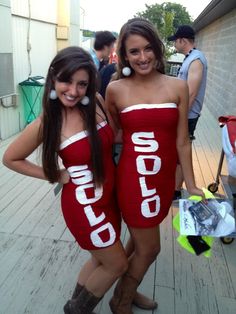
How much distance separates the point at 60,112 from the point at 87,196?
41cm

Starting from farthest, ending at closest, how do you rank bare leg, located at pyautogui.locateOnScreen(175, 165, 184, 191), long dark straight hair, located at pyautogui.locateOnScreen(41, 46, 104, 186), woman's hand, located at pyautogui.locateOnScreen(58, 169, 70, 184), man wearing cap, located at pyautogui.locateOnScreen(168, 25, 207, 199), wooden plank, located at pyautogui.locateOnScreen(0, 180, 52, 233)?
bare leg, located at pyautogui.locateOnScreen(175, 165, 184, 191) → man wearing cap, located at pyautogui.locateOnScreen(168, 25, 207, 199) → wooden plank, located at pyautogui.locateOnScreen(0, 180, 52, 233) → woman's hand, located at pyautogui.locateOnScreen(58, 169, 70, 184) → long dark straight hair, located at pyautogui.locateOnScreen(41, 46, 104, 186)

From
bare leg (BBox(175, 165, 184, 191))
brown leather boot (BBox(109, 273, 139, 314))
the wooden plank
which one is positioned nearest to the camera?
brown leather boot (BBox(109, 273, 139, 314))

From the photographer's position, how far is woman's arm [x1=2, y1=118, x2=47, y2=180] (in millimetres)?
1527

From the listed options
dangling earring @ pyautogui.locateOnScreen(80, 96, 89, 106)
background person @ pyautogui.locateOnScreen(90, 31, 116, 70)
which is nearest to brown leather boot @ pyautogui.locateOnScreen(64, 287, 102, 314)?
dangling earring @ pyautogui.locateOnScreen(80, 96, 89, 106)

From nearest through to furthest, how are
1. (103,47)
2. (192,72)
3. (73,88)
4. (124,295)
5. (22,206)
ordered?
(73,88) → (124,295) → (192,72) → (22,206) → (103,47)

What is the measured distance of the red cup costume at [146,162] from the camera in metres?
1.66

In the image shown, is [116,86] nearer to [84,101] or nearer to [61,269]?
[84,101]

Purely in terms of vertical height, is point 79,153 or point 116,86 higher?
point 116,86

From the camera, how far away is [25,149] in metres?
1.56

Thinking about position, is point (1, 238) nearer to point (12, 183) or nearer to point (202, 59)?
point (12, 183)

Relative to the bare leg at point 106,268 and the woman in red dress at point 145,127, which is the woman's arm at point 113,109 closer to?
the woman in red dress at point 145,127

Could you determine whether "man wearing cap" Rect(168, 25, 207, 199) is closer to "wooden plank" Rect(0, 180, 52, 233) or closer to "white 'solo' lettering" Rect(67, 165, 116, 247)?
"wooden plank" Rect(0, 180, 52, 233)

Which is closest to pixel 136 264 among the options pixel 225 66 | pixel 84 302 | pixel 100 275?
pixel 100 275

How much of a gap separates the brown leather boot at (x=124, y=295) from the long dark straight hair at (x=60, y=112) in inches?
27.1
